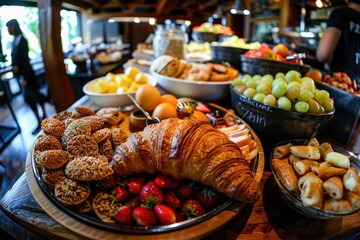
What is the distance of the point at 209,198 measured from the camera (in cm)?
60

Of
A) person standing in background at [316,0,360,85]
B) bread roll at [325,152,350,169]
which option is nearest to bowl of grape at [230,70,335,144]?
bread roll at [325,152,350,169]

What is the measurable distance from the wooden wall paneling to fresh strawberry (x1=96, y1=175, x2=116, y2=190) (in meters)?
1.63

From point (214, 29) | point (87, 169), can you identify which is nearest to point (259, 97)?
point (87, 169)

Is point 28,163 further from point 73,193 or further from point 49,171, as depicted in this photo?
point 73,193

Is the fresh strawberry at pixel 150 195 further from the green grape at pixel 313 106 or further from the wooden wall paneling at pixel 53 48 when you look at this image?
the wooden wall paneling at pixel 53 48

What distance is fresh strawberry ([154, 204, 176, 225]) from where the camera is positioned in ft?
1.75

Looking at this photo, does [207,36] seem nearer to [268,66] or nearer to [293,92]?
[268,66]

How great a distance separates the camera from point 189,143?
24.9 inches

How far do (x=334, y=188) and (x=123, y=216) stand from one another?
0.52 metres

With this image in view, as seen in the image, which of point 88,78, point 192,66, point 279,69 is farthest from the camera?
point 88,78

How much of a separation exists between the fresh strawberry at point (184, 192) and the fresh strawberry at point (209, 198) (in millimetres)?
22

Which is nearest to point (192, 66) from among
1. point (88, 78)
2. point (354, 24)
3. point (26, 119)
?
point (354, 24)

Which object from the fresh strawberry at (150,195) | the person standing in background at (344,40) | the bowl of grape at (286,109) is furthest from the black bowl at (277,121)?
the person standing in background at (344,40)

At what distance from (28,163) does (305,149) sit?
906mm
